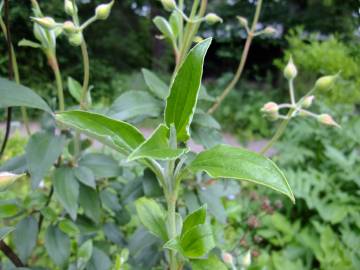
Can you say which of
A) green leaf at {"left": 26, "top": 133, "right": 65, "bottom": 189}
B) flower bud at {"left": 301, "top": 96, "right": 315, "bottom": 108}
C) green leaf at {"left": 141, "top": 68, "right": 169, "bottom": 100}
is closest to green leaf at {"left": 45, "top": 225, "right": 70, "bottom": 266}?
green leaf at {"left": 26, "top": 133, "right": 65, "bottom": 189}

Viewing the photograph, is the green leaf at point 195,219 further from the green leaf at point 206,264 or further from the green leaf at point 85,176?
the green leaf at point 85,176

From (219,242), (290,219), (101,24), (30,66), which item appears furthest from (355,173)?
(101,24)

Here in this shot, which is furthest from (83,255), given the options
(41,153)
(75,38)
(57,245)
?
(75,38)

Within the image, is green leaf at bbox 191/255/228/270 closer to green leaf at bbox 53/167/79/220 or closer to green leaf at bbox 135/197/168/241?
green leaf at bbox 135/197/168/241

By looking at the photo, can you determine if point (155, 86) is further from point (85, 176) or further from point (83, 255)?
point (83, 255)

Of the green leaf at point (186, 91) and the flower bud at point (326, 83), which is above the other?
the green leaf at point (186, 91)

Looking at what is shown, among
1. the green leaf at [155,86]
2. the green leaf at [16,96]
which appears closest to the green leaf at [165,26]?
the green leaf at [155,86]
